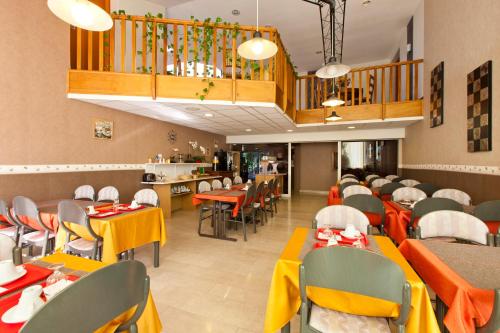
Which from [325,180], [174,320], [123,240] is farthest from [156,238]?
[325,180]

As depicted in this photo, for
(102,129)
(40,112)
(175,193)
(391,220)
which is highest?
(40,112)

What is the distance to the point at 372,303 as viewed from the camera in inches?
44.6

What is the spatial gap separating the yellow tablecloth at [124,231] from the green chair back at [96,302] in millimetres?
1570

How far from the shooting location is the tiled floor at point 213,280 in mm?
2008

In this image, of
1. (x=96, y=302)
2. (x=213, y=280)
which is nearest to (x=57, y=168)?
(x=213, y=280)

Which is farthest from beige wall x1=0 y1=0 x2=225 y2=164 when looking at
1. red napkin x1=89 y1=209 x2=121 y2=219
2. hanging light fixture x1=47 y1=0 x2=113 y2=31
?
hanging light fixture x1=47 y1=0 x2=113 y2=31

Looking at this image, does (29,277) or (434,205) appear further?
(434,205)

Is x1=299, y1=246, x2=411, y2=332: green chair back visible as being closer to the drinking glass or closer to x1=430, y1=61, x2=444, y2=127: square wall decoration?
the drinking glass

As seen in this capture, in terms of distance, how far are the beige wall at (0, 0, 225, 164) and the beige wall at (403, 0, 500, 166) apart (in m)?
6.45

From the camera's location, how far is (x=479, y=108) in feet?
10.4

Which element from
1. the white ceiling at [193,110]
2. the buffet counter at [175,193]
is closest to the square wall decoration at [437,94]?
the white ceiling at [193,110]

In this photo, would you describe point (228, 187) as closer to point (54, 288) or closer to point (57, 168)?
point (57, 168)

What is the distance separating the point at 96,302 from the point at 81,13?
228cm

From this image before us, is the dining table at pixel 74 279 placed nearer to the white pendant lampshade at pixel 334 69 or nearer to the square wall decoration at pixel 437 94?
the white pendant lampshade at pixel 334 69
